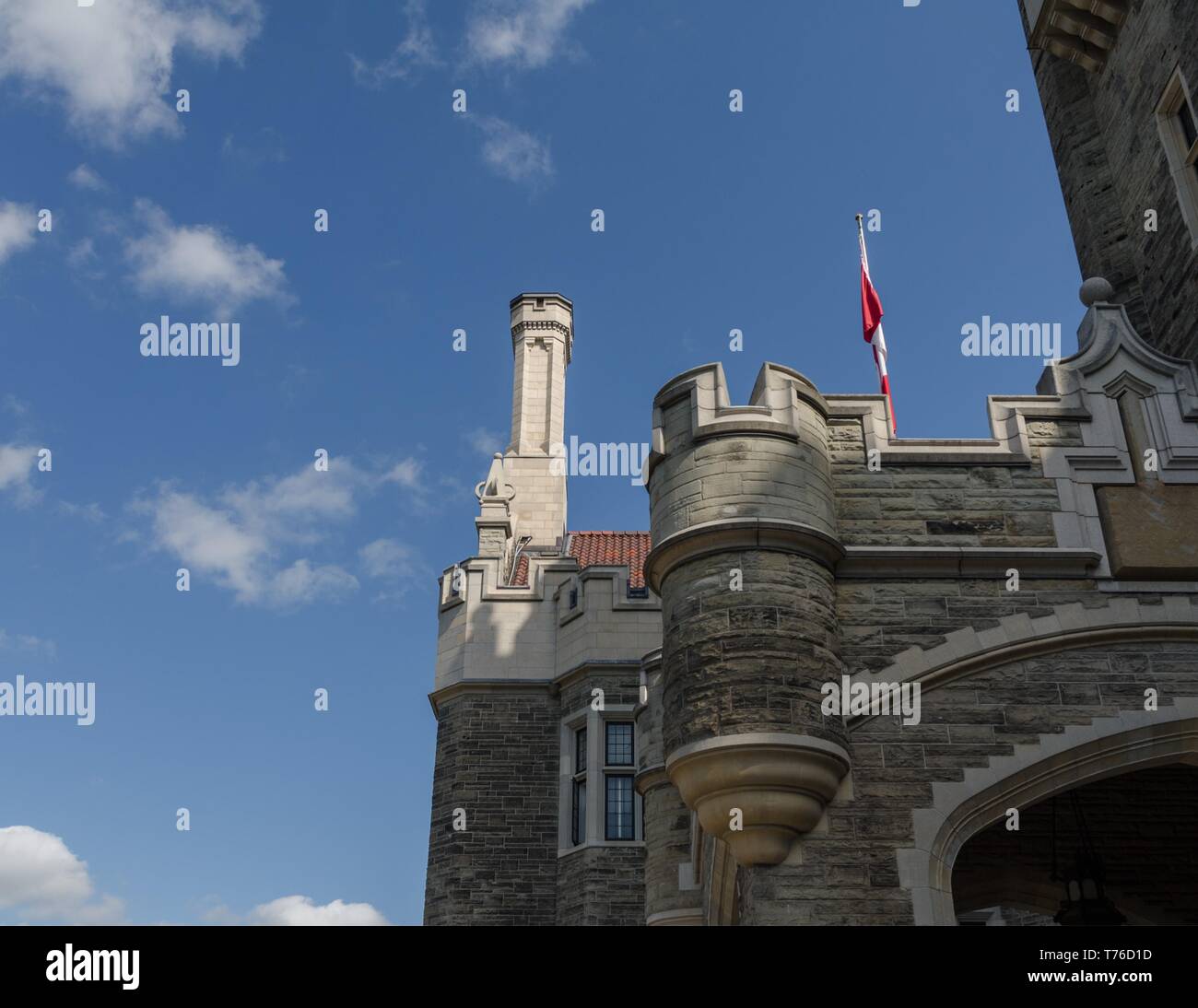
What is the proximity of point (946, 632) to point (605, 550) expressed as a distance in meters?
15.6

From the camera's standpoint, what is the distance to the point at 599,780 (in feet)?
54.1

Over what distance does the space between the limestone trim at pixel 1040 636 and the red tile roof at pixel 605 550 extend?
44.3 ft

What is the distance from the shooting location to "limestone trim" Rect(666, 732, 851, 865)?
24.3 ft

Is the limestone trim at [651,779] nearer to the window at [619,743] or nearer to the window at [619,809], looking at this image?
the window at [619,809]

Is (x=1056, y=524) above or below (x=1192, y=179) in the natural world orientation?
below

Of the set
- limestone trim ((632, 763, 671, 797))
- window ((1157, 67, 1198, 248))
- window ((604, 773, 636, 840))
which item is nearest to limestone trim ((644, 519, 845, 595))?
limestone trim ((632, 763, 671, 797))

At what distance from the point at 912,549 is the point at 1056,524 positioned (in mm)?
1125

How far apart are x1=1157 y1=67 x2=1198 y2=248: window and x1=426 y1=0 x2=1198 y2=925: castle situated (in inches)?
1.0

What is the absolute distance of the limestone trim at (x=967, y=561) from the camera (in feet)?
27.7

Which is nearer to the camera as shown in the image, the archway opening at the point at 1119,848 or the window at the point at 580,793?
the archway opening at the point at 1119,848

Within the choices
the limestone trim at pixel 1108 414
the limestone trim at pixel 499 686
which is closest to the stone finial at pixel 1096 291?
the limestone trim at pixel 1108 414
